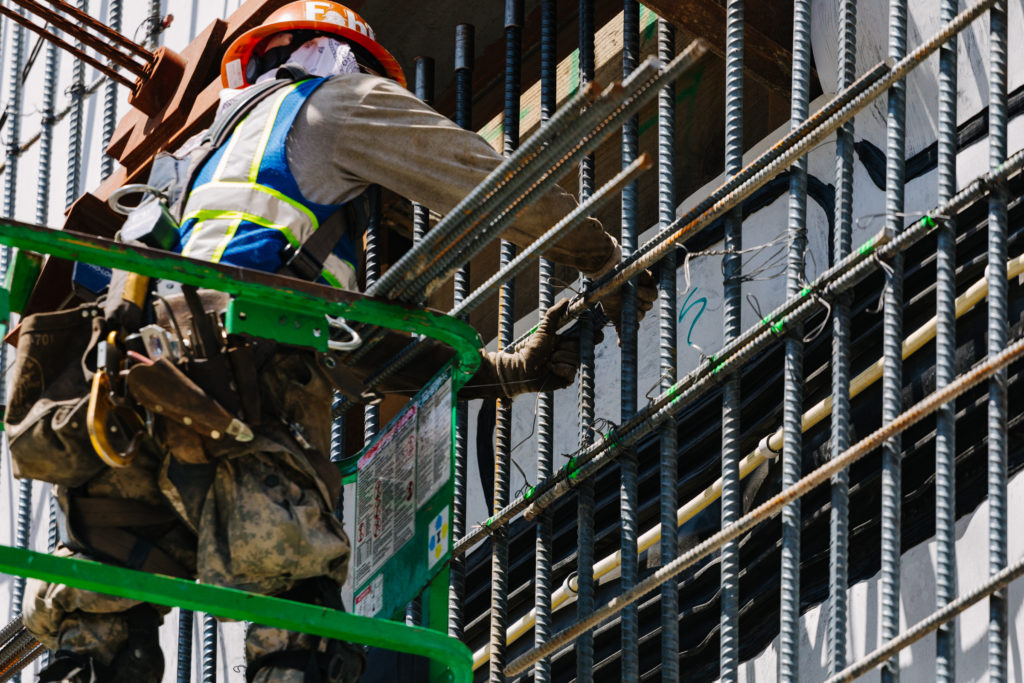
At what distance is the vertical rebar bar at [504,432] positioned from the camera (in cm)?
620

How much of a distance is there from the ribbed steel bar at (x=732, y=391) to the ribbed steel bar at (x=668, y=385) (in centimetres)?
16

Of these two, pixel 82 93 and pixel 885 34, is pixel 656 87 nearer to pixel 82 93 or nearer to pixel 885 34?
pixel 885 34

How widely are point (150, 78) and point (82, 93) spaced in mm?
1242

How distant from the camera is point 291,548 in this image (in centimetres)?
530

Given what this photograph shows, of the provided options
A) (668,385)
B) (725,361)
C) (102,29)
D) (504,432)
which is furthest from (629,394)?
(102,29)

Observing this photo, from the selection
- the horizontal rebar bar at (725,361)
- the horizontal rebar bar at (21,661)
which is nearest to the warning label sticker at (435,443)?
the horizontal rebar bar at (725,361)

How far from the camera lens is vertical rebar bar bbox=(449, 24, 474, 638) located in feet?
21.2

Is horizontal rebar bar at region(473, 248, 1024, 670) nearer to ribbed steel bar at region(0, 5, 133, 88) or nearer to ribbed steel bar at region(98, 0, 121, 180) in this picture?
ribbed steel bar at region(0, 5, 133, 88)

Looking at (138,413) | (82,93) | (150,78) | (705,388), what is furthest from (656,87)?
(82,93)

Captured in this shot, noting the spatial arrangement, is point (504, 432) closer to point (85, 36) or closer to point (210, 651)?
point (210, 651)

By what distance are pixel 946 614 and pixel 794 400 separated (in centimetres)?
93

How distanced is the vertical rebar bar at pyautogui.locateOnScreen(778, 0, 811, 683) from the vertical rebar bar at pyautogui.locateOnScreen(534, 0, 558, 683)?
2.63 feet

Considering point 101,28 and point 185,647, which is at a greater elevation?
point 101,28

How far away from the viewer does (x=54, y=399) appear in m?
5.52
